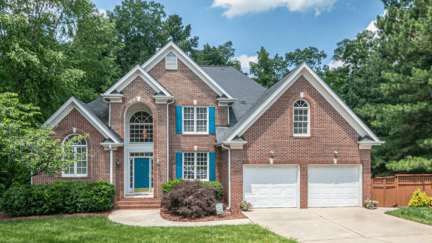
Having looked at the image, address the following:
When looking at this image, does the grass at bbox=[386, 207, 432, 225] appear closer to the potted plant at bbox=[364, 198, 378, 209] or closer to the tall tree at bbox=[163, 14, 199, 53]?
the potted plant at bbox=[364, 198, 378, 209]

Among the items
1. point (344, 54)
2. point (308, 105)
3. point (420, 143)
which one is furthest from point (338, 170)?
point (344, 54)

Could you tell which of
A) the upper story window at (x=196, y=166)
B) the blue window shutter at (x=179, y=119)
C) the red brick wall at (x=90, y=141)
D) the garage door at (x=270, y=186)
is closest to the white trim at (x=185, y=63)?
the blue window shutter at (x=179, y=119)

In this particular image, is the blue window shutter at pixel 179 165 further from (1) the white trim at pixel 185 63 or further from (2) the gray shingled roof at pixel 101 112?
(1) the white trim at pixel 185 63

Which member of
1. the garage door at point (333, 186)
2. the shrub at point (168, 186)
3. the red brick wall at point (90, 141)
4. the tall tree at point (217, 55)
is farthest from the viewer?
the tall tree at point (217, 55)

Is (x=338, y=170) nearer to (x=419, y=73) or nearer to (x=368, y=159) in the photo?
(x=368, y=159)

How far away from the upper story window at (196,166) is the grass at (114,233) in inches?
236

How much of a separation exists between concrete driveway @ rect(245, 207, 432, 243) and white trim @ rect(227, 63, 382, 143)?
393cm

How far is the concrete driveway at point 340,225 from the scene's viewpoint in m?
10.0

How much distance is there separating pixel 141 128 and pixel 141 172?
2.54 m

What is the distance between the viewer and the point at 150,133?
1802cm

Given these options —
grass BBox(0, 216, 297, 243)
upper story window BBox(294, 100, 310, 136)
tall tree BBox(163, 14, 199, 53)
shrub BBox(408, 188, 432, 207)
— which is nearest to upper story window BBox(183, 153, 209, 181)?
upper story window BBox(294, 100, 310, 136)

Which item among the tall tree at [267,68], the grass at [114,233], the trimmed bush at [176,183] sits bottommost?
the grass at [114,233]

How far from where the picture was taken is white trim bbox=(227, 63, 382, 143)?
14.9 meters

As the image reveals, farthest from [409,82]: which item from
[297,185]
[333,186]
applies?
[297,185]
